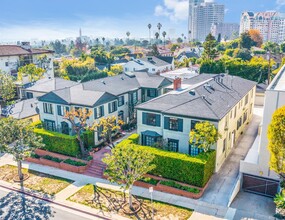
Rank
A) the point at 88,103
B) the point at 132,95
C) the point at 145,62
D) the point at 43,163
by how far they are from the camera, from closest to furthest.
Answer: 1. the point at 43,163
2. the point at 88,103
3. the point at 132,95
4. the point at 145,62

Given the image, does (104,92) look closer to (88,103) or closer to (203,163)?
(88,103)

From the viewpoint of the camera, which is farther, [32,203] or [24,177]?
[24,177]

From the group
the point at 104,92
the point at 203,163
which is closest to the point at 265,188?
the point at 203,163

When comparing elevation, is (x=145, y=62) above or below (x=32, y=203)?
above

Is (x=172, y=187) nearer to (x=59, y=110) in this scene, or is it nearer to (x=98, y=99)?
(x=98, y=99)

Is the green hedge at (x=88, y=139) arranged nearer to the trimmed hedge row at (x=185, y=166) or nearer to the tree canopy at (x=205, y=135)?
the trimmed hedge row at (x=185, y=166)
